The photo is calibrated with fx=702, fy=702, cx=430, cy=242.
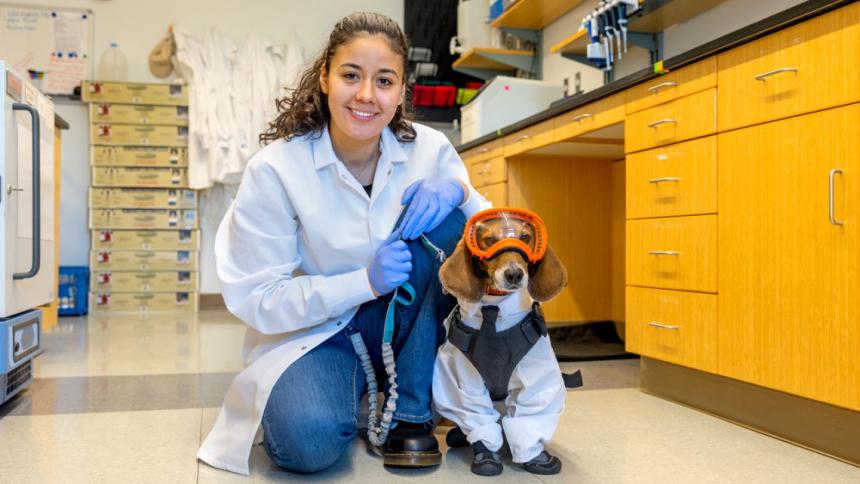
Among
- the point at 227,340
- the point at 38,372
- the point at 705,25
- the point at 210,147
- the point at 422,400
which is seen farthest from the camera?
the point at 210,147

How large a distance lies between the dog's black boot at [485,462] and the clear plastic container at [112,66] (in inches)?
183

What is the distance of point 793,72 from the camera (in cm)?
158

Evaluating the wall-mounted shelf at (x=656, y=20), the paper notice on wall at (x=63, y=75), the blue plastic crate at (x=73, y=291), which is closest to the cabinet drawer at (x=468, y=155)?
the wall-mounted shelf at (x=656, y=20)

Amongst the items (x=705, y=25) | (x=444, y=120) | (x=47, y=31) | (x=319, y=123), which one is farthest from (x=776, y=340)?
(x=47, y=31)

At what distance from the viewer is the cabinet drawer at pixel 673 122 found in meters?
1.87

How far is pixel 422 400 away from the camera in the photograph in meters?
1.49

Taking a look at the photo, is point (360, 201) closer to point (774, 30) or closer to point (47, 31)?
point (774, 30)

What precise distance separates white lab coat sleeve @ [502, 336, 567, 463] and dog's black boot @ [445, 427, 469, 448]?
0.61ft

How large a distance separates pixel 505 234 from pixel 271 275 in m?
0.54

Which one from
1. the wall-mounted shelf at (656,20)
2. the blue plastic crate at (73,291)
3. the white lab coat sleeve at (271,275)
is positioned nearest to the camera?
the white lab coat sleeve at (271,275)

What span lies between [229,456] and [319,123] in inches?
29.6

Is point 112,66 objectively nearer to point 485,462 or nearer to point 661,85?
point 661,85

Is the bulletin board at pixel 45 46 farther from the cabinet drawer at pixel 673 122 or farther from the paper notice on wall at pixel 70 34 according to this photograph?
the cabinet drawer at pixel 673 122

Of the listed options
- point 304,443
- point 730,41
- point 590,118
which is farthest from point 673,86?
Result: point 304,443
